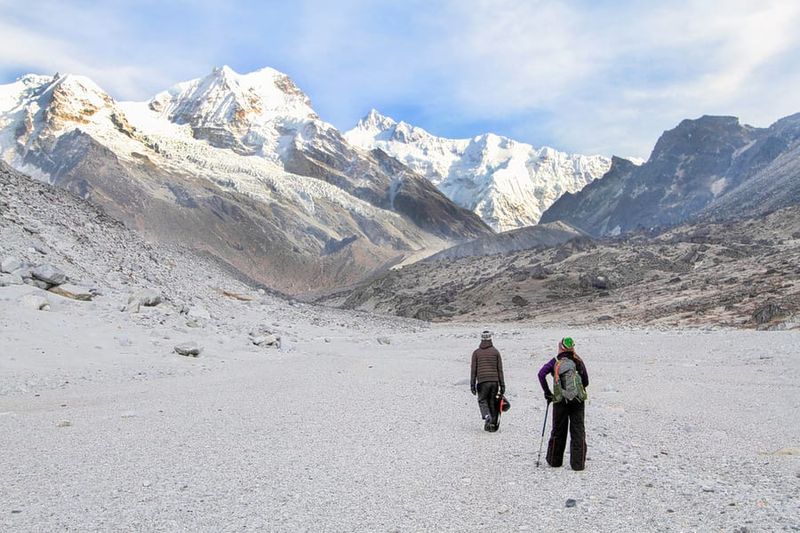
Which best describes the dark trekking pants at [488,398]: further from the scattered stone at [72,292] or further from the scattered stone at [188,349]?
the scattered stone at [72,292]

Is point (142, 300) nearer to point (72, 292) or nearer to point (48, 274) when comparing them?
point (72, 292)

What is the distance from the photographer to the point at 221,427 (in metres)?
9.71

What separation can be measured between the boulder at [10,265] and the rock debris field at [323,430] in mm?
48

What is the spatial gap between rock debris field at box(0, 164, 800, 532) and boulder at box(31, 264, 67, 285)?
5 cm

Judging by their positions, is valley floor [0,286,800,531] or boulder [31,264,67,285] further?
boulder [31,264,67,285]

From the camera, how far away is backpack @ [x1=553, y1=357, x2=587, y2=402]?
26.0ft

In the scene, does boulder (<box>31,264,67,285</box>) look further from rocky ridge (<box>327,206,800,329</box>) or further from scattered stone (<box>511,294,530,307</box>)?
scattered stone (<box>511,294,530,307</box>)

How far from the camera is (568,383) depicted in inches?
314

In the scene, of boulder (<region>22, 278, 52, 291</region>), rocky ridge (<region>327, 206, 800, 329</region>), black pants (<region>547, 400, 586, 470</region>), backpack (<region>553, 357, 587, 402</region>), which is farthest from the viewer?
rocky ridge (<region>327, 206, 800, 329</region>)

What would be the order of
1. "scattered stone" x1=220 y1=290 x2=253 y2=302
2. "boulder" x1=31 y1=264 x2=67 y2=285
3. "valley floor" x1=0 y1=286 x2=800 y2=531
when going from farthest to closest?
"scattered stone" x1=220 y1=290 x2=253 y2=302
"boulder" x1=31 y1=264 x2=67 y2=285
"valley floor" x1=0 y1=286 x2=800 y2=531

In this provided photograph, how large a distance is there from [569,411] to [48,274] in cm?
1708

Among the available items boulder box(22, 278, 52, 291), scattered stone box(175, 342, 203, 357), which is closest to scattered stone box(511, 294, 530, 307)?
scattered stone box(175, 342, 203, 357)

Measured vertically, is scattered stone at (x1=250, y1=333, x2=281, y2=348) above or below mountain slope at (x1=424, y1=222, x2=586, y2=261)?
below

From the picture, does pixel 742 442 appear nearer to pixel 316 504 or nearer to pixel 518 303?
pixel 316 504
